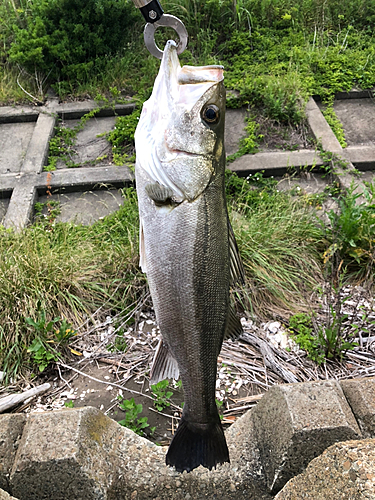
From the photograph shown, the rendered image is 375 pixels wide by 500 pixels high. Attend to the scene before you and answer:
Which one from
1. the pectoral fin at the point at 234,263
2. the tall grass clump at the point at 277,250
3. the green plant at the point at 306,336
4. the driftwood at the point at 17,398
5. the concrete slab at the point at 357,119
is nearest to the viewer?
the pectoral fin at the point at 234,263

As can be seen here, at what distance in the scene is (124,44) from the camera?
20.0ft

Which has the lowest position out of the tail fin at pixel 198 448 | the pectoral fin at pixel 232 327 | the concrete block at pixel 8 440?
the concrete block at pixel 8 440

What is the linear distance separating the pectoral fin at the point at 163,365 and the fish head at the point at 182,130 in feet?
1.87

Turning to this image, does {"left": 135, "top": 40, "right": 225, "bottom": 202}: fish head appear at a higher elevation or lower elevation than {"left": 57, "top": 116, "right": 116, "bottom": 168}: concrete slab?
higher

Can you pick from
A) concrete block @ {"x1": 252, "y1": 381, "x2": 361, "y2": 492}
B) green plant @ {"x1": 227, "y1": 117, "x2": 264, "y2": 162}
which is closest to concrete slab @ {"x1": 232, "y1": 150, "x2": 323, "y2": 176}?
green plant @ {"x1": 227, "y1": 117, "x2": 264, "y2": 162}

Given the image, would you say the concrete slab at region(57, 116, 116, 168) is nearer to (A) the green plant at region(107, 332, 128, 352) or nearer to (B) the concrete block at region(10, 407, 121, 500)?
(A) the green plant at region(107, 332, 128, 352)

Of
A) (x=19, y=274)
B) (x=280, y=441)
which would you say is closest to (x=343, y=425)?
(x=280, y=441)

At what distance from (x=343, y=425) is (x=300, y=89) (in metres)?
4.48

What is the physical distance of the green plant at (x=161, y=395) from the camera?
2676 millimetres

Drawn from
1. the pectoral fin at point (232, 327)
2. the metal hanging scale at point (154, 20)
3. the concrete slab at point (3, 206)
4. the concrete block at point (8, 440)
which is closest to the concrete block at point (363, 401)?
the pectoral fin at point (232, 327)

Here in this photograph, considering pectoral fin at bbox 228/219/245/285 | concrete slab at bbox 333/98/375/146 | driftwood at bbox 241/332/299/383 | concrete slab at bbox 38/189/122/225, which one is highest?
pectoral fin at bbox 228/219/245/285

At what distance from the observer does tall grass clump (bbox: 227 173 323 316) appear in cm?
333

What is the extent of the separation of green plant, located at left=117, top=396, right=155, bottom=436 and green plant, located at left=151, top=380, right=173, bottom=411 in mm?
129

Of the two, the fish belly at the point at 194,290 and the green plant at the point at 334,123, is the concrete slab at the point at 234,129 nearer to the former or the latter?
the green plant at the point at 334,123
